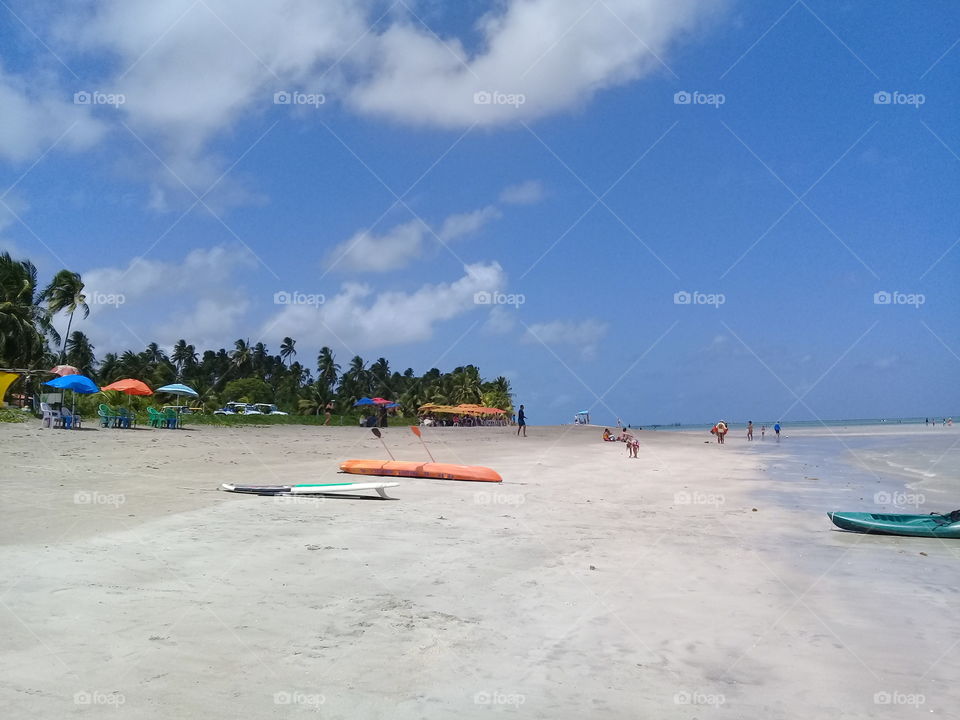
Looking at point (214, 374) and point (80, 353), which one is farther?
point (214, 374)

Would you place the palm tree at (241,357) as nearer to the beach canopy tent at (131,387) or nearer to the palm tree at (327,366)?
the palm tree at (327,366)

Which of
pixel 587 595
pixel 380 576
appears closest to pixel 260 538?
pixel 380 576

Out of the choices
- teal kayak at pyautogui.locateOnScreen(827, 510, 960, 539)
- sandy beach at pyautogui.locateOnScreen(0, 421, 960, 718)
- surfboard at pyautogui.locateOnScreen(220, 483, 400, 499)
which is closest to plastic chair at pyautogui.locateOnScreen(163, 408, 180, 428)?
sandy beach at pyautogui.locateOnScreen(0, 421, 960, 718)

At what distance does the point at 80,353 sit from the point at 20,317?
33330 millimetres

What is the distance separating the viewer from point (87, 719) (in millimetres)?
3590

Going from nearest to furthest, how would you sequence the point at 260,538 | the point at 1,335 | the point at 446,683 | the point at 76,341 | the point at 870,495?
1. the point at 446,683
2. the point at 260,538
3. the point at 870,495
4. the point at 1,335
5. the point at 76,341

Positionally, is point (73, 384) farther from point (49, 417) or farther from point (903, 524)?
point (903, 524)

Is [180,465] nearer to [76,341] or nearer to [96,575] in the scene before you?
[96,575]

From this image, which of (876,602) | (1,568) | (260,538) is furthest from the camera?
(260,538)

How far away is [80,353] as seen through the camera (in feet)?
222

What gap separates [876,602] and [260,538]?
6.24 m

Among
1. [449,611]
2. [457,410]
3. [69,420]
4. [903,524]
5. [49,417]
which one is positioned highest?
[457,410]

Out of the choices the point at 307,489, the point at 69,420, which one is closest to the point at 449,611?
the point at 307,489

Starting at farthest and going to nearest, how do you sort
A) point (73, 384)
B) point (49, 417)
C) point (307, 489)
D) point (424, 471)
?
point (73, 384), point (49, 417), point (424, 471), point (307, 489)
